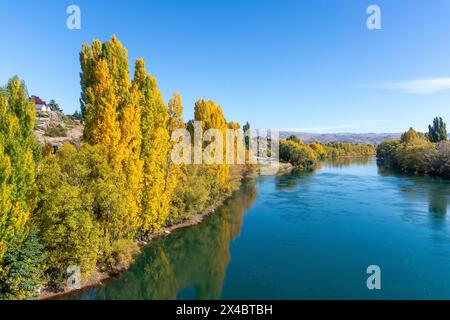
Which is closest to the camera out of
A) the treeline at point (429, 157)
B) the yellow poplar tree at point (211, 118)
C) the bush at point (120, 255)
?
the bush at point (120, 255)

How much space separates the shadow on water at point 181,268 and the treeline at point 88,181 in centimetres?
148

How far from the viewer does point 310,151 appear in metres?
116

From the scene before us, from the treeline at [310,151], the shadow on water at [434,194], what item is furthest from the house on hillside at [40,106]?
the shadow on water at [434,194]

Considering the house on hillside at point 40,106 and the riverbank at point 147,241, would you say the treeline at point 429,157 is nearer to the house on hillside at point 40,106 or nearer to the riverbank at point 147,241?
the riverbank at point 147,241

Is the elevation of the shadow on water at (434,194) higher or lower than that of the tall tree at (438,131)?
lower

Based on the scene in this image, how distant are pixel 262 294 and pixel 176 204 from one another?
15.9 m

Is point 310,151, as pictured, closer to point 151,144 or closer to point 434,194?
point 434,194

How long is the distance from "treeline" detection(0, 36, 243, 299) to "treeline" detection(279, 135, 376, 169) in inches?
3318

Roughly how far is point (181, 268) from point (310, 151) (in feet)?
332

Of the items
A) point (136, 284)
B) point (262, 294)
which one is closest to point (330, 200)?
point (262, 294)

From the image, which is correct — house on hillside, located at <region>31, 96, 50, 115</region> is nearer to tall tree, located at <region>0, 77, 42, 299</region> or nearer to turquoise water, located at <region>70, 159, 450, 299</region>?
turquoise water, located at <region>70, 159, 450, 299</region>

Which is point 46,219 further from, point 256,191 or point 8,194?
point 256,191

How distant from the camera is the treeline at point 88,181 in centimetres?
1460

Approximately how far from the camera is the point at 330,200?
142ft
